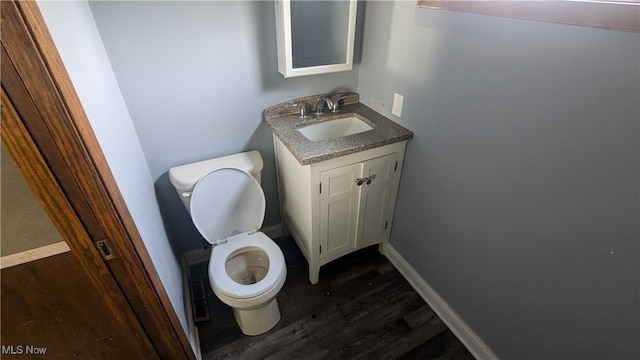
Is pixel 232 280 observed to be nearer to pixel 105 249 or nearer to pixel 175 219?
pixel 175 219

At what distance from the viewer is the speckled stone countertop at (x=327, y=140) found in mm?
1317

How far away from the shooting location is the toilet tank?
1.43 metres

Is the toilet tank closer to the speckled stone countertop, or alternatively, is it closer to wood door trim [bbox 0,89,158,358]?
the speckled stone countertop

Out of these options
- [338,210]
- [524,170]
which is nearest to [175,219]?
[338,210]

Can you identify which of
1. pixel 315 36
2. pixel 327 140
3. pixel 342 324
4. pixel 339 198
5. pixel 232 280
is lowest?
pixel 342 324

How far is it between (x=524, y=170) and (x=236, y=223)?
1324 mm

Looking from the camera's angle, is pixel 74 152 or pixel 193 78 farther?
pixel 193 78

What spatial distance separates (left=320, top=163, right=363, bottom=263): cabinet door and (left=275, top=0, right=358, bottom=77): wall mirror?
0.55 metres

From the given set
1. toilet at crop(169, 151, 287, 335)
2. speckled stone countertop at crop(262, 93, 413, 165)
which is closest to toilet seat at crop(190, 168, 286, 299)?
toilet at crop(169, 151, 287, 335)

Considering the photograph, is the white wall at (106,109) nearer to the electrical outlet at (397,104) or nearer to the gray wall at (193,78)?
the gray wall at (193,78)

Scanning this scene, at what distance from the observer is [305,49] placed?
1.49m

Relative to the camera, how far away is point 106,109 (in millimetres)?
954

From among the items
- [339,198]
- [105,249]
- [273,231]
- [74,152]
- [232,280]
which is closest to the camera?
[74,152]

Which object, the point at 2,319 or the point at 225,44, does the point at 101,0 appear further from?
the point at 2,319
